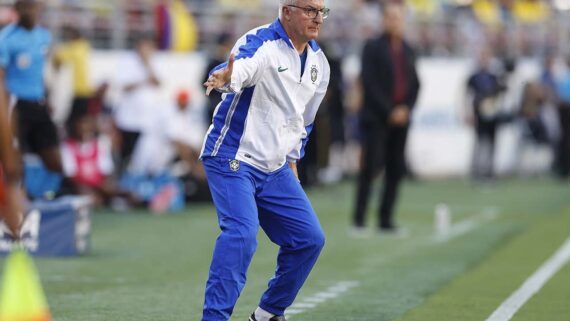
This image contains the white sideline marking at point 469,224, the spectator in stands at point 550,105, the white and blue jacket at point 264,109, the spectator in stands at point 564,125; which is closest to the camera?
the white and blue jacket at point 264,109

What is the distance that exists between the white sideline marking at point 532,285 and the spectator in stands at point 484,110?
1069 centimetres

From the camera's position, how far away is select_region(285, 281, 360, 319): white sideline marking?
8.88 meters

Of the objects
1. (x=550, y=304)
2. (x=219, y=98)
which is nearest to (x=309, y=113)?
(x=550, y=304)

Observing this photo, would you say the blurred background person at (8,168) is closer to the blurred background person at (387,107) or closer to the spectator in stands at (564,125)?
the blurred background person at (387,107)

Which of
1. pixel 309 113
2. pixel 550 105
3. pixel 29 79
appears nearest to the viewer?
pixel 309 113

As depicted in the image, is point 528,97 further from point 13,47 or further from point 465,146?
point 13,47

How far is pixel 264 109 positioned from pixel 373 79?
24.9 feet

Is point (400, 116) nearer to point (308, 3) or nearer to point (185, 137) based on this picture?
point (185, 137)

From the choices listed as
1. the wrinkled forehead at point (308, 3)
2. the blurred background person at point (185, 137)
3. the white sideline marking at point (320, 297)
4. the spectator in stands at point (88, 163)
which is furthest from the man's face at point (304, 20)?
the blurred background person at point (185, 137)

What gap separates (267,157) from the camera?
24.1 ft

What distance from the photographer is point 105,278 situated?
10625 millimetres

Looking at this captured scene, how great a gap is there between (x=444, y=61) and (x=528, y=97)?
6.12ft

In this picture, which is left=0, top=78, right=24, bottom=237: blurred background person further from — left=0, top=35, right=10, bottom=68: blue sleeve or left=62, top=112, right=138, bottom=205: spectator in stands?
left=62, top=112, right=138, bottom=205: spectator in stands

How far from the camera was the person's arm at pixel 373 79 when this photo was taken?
14672mm
